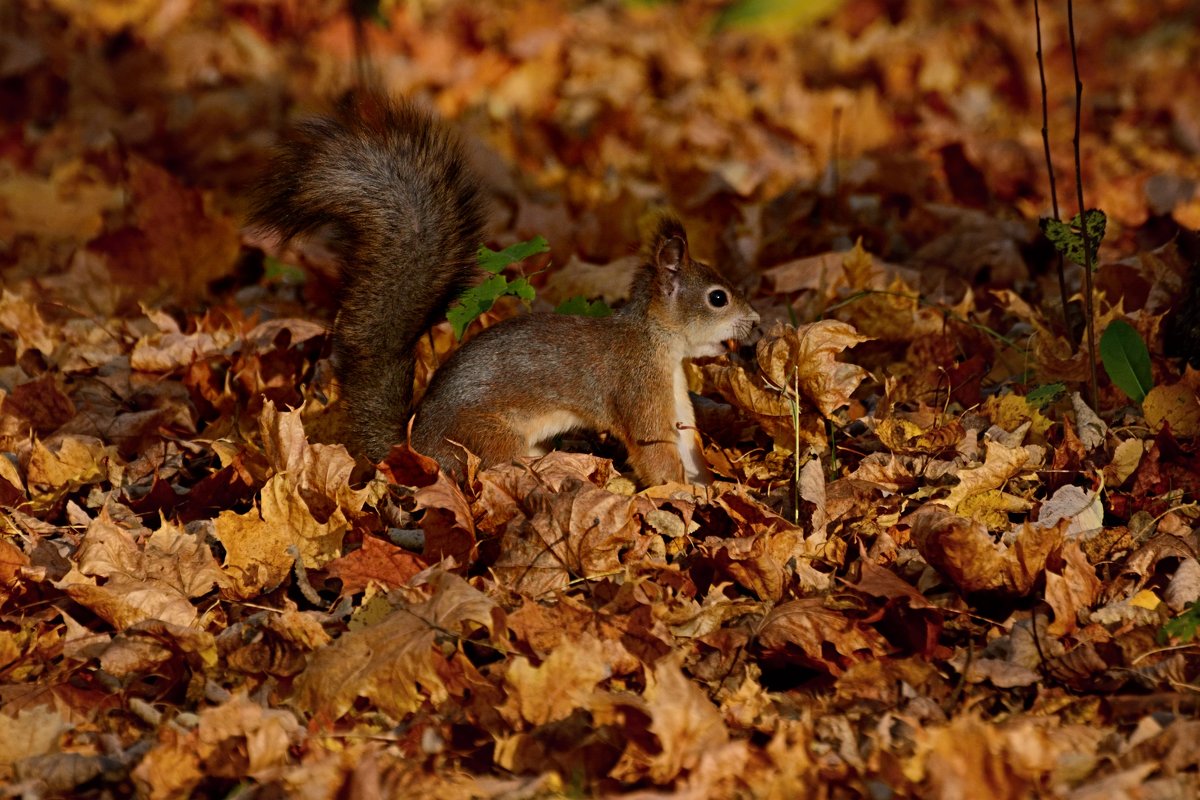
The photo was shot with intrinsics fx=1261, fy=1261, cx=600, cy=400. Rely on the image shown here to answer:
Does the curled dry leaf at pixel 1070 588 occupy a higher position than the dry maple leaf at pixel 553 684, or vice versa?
the curled dry leaf at pixel 1070 588

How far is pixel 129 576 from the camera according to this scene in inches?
121

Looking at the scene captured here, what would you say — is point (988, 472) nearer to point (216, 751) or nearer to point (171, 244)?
point (216, 751)

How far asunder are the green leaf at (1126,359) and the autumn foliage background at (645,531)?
67mm

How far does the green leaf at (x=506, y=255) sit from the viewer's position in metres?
3.65

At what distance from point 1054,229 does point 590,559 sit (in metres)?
1.57

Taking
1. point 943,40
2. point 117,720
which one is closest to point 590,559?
point 117,720

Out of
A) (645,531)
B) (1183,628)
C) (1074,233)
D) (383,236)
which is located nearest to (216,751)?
(645,531)

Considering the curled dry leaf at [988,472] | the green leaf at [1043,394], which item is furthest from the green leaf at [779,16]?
the curled dry leaf at [988,472]

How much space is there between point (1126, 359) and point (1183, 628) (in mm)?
1162

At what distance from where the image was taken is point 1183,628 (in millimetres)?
2602

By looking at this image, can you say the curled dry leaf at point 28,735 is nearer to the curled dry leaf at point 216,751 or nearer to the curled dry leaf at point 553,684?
the curled dry leaf at point 216,751

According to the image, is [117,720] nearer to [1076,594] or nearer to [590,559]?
[590,559]

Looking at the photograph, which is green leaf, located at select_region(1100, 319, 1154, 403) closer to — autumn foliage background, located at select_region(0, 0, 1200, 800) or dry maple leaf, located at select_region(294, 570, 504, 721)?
autumn foliage background, located at select_region(0, 0, 1200, 800)

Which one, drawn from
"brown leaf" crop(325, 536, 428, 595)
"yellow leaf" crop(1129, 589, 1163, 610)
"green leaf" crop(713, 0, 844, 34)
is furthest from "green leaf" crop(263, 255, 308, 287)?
"green leaf" crop(713, 0, 844, 34)
